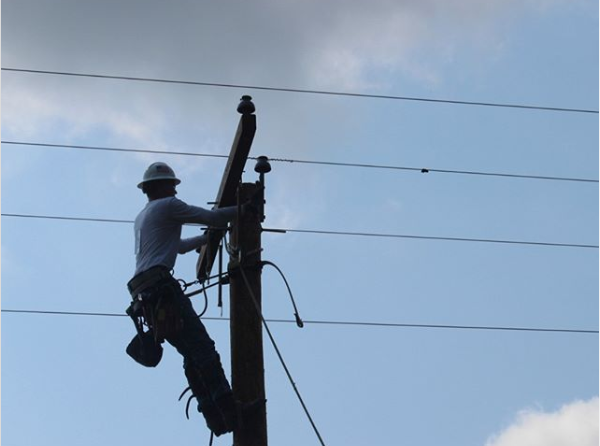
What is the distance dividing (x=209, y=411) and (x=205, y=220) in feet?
4.02

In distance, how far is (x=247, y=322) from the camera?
7.21 m

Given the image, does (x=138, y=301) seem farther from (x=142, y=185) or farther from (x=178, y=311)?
(x=142, y=185)

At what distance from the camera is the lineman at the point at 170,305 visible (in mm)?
6930

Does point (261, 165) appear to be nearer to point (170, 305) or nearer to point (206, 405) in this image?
point (170, 305)

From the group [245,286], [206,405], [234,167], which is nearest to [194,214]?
[234,167]

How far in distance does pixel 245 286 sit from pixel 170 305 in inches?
23.3

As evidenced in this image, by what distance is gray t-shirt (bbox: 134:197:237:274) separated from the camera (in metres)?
7.13

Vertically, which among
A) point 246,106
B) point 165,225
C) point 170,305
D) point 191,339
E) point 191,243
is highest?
point 246,106

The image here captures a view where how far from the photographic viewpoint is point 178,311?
696 cm

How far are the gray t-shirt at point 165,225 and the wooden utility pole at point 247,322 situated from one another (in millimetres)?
192

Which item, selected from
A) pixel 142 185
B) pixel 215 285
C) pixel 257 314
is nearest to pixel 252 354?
pixel 257 314

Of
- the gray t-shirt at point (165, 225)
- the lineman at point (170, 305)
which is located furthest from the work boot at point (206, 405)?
the gray t-shirt at point (165, 225)

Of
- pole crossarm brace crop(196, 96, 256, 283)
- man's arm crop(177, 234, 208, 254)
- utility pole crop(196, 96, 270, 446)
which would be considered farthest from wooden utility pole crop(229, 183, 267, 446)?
man's arm crop(177, 234, 208, 254)

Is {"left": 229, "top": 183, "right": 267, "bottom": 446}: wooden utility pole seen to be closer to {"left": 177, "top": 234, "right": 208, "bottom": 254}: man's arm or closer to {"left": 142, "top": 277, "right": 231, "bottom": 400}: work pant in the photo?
{"left": 142, "top": 277, "right": 231, "bottom": 400}: work pant
